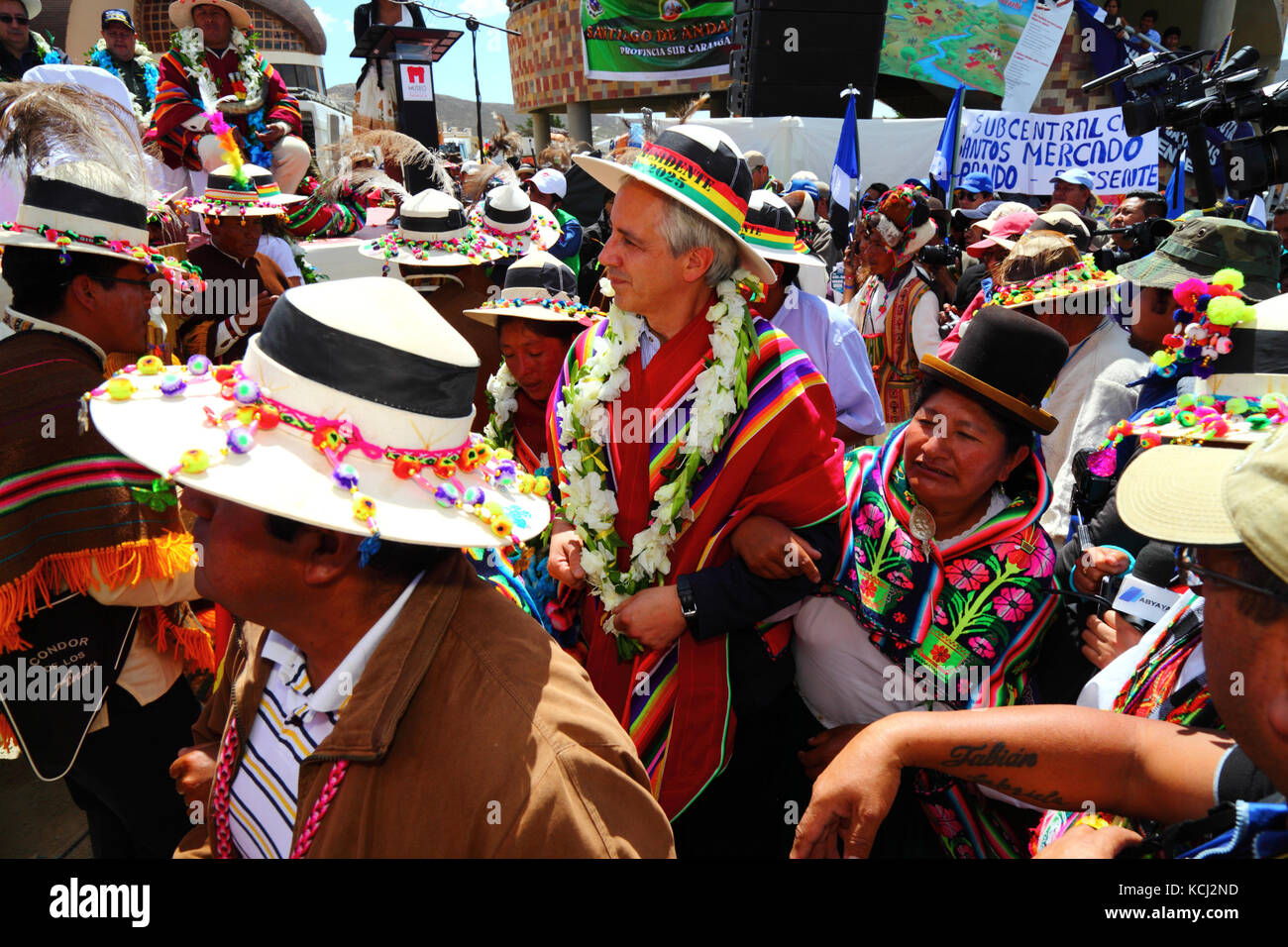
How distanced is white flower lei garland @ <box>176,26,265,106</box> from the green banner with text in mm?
22198

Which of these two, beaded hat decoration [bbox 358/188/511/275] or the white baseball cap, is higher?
the white baseball cap

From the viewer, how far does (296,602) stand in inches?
62.3

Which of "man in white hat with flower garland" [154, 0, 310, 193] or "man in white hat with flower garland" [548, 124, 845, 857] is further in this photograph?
"man in white hat with flower garland" [154, 0, 310, 193]

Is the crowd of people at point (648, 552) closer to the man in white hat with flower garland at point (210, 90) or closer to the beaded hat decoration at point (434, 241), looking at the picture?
the beaded hat decoration at point (434, 241)

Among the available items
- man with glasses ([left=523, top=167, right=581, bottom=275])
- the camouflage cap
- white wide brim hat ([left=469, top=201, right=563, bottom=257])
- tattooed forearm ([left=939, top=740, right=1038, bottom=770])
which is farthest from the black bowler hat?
man with glasses ([left=523, top=167, right=581, bottom=275])

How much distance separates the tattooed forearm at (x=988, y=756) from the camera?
60.6 inches

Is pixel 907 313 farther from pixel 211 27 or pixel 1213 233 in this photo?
pixel 211 27

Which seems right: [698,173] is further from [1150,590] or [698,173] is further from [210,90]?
[210,90]

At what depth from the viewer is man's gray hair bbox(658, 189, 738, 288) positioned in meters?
2.36

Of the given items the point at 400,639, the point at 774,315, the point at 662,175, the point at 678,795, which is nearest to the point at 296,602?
the point at 400,639

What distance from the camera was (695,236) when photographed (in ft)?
7.84

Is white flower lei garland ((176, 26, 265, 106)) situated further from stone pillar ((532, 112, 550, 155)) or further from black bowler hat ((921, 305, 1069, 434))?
stone pillar ((532, 112, 550, 155))

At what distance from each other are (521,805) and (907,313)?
5.06 metres

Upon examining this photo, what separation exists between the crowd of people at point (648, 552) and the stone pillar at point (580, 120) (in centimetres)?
2883
